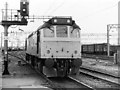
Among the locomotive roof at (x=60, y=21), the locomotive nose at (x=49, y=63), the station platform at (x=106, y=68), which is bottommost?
the station platform at (x=106, y=68)

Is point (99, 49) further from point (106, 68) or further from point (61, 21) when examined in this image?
point (61, 21)

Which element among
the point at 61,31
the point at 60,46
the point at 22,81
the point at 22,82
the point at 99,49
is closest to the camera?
the point at 22,82

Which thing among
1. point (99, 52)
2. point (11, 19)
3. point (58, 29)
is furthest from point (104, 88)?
point (99, 52)

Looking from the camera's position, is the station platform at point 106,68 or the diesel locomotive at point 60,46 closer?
the diesel locomotive at point 60,46

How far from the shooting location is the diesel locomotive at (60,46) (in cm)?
1438

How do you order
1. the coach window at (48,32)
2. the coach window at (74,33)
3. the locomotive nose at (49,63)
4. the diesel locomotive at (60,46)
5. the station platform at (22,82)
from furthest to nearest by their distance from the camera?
the coach window at (74,33)
the coach window at (48,32)
the diesel locomotive at (60,46)
the locomotive nose at (49,63)
the station platform at (22,82)

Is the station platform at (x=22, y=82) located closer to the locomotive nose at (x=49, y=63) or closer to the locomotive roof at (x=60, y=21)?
the locomotive nose at (x=49, y=63)

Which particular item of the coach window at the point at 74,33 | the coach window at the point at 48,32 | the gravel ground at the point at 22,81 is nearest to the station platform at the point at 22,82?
the gravel ground at the point at 22,81

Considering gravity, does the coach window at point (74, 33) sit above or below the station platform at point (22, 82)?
above

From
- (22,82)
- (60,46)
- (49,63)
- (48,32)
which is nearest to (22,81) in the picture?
(22,82)

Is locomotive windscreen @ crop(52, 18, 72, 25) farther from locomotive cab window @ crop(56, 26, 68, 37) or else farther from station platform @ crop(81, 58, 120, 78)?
station platform @ crop(81, 58, 120, 78)

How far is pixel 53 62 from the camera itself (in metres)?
14.1

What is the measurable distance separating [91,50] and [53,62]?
138 ft

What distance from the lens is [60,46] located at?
14.6 m
